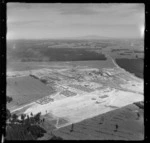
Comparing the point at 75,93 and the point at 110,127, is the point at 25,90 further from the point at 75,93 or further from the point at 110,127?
the point at 110,127

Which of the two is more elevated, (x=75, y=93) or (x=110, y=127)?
(x=75, y=93)

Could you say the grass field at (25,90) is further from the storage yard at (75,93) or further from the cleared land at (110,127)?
the cleared land at (110,127)

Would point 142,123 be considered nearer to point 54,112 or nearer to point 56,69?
point 54,112

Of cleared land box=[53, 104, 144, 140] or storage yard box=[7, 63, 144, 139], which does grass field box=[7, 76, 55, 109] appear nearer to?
storage yard box=[7, 63, 144, 139]

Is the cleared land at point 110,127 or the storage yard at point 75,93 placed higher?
the storage yard at point 75,93

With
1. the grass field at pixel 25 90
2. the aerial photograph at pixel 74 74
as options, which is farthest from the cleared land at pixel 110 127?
the grass field at pixel 25 90

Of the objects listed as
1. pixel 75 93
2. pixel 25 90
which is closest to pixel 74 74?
pixel 75 93
